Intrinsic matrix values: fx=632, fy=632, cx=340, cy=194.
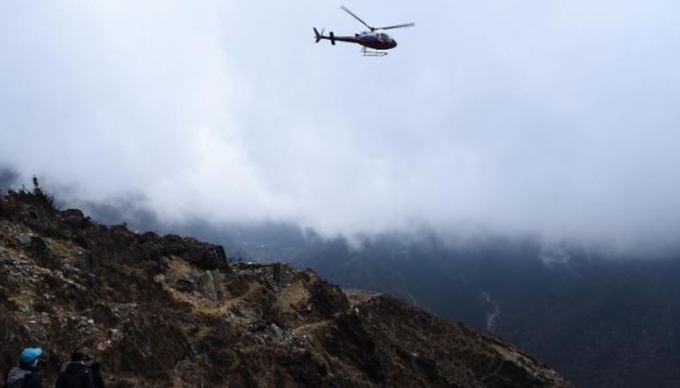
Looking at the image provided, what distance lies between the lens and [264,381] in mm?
32969

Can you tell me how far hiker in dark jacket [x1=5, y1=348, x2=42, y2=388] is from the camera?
41.3 ft

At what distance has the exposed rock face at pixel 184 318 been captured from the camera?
26.2m

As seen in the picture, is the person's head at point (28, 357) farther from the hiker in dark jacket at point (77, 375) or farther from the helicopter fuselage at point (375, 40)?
the helicopter fuselage at point (375, 40)

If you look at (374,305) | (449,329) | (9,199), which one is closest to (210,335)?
(9,199)

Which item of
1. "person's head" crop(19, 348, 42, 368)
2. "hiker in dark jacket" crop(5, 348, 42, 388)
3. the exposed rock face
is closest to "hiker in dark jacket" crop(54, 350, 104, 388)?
"hiker in dark jacket" crop(5, 348, 42, 388)

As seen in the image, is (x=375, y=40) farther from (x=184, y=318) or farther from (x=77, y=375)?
(x=77, y=375)

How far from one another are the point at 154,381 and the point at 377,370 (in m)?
20.2

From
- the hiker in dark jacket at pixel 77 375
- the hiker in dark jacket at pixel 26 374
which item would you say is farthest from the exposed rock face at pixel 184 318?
the hiker in dark jacket at pixel 26 374

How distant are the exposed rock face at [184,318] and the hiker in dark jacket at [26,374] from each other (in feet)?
30.5

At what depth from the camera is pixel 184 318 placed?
Result: 113 ft

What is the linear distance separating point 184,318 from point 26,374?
72.2 ft

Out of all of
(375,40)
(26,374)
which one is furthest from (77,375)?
(375,40)

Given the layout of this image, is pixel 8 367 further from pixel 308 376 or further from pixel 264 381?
pixel 308 376

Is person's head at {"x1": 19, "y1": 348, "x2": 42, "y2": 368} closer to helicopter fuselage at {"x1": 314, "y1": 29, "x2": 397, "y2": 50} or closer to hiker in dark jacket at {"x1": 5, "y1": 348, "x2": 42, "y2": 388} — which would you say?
hiker in dark jacket at {"x1": 5, "y1": 348, "x2": 42, "y2": 388}
